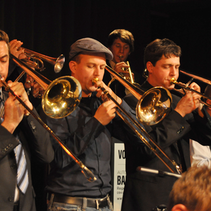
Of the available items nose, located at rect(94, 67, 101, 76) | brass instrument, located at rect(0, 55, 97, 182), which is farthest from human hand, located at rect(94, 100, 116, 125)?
nose, located at rect(94, 67, 101, 76)

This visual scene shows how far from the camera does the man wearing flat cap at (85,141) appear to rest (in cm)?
211

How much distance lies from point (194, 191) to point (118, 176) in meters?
2.54

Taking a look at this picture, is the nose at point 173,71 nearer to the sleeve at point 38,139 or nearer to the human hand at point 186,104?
the human hand at point 186,104

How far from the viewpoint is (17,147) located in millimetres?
2037

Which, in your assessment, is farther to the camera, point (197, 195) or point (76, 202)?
point (76, 202)

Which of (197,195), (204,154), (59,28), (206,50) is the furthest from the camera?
(206,50)

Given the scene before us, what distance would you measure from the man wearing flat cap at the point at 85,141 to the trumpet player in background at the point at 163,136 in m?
0.24

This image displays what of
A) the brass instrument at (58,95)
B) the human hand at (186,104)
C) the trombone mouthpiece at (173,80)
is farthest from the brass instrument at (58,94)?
the trombone mouthpiece at (173,80)

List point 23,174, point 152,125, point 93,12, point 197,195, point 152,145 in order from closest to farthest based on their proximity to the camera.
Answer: point 197,195, point 23,174, point 152,145, point 152,125, point 93,12

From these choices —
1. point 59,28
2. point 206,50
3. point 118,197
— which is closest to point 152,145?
point 118,197

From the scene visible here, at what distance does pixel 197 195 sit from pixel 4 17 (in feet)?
9.74

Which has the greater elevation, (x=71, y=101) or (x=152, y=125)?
(x=71, y=101)

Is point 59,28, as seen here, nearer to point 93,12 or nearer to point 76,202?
point 93,12

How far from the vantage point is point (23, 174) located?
1.99 metres
